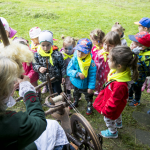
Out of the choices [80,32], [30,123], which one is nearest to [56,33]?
[80,32]

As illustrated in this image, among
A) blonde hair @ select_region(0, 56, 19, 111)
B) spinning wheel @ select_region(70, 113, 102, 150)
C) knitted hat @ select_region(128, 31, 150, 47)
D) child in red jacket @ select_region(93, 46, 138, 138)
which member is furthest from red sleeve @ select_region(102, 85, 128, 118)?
blonde hair @ select_region(0, 56, 19, 111)

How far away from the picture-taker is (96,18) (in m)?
9.80

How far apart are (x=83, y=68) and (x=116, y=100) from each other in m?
0.83

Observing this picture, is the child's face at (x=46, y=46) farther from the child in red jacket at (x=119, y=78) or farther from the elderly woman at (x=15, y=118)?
the elderly woman at (x=15, y=118)

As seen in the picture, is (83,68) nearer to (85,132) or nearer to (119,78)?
(119,78)

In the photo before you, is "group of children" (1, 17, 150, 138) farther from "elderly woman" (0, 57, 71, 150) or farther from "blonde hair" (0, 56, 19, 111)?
"blonde hair" (0, 56, 19, 111)

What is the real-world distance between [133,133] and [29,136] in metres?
2.06

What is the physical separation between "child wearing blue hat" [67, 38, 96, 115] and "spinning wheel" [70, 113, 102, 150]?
33.6 inches

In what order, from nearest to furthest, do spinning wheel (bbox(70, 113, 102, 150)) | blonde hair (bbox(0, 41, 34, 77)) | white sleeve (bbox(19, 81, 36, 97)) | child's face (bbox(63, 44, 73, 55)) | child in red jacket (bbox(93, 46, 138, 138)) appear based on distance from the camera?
1. blonde hair (bbox(0, 41, 34, 77))
2. white sleeve (bbox(19, 81, 36, 97))
3. spinning wheel (bbox(70, 113, 102, 150))
4. child in red jacket (bbox(93, 46, 138, 138))
5. child's face (bbox(63, 44, 73, 55))

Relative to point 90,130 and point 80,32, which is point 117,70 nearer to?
point 90,130

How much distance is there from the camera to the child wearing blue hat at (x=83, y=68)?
95.0 inches

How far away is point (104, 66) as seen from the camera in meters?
2.83

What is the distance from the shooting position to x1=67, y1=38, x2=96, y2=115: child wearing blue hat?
7.92 ft

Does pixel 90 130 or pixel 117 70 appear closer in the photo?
pixel 90 130
